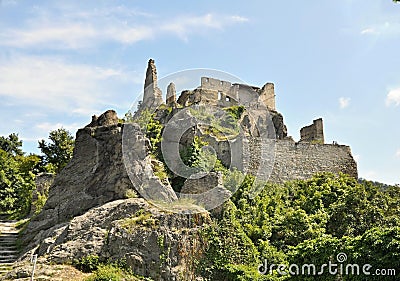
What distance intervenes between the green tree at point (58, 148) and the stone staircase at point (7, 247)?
726 cm

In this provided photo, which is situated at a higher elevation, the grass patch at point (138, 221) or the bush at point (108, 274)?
the grass patch at point (138, 221)

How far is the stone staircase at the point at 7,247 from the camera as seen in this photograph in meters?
13.2

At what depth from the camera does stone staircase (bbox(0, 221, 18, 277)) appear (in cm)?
1316

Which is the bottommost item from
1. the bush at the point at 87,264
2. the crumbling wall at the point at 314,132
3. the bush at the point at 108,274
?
the bush at the point at 108,274

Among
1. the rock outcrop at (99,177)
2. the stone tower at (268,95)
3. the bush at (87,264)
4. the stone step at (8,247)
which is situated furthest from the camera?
the stone tower at (268,95)

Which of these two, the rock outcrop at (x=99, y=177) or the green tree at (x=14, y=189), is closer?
the rock outcrop at (x=99, y=177)

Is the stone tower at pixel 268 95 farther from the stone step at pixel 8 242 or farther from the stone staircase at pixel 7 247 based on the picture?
the stone step at pixel 8 242

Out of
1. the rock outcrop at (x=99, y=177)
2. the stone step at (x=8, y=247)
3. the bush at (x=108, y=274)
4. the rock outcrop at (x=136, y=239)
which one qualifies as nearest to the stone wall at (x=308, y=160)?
the rock outcrop at (x=99, y=177)

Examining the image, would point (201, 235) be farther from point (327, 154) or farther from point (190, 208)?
point (327, 154)

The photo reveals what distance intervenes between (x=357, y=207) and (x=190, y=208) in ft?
21.3

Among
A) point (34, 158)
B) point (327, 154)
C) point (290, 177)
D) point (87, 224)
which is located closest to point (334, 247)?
point (87, 224)

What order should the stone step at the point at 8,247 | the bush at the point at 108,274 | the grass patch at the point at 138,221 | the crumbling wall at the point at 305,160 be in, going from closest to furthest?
the bush at the point at 108,274 < the grass patch at the point at 138,221 < the stone step at the point at 8,247 < the crumbling wall at the point at 305,160

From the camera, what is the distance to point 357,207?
1580 cm

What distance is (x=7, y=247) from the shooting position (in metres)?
15.2
